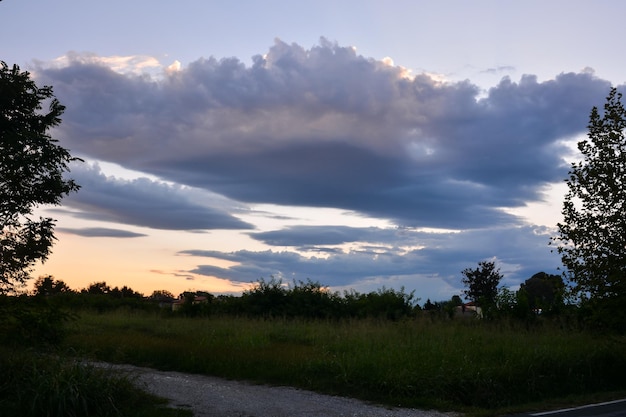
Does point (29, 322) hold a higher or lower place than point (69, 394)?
higher

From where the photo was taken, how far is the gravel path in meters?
12.5

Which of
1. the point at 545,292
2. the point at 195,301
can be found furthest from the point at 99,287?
the point at 545,292

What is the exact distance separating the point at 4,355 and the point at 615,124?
63.8 feet

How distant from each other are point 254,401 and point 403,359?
4891mm

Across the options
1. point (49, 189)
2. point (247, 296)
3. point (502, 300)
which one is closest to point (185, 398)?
point (49, 189)

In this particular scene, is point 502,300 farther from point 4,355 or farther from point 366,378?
point 4,355

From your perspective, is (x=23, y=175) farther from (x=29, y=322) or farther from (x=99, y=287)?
(x=99, y=287)

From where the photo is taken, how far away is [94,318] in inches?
1249

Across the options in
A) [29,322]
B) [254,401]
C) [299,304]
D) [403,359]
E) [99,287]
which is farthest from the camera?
[99,287]

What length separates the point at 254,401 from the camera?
13477mm

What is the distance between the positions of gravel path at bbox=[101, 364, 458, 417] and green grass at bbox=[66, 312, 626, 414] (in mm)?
826

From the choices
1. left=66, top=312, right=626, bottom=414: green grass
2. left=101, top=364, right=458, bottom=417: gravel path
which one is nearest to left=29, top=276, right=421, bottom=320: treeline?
left=66, top=312, right=626, bottom=414: green grass

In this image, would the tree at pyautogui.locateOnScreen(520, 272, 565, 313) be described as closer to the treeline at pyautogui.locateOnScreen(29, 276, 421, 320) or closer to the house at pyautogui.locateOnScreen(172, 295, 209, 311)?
the treeline at pyautogui.locateOnScreen(29, 276, 421, 320)

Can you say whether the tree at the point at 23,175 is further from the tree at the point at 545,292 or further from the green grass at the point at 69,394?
the tree at the point at 545,292
